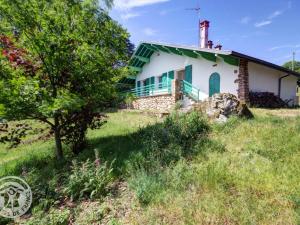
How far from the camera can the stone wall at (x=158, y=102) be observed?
15.1 meters

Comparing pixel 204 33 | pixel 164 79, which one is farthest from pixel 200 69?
pixel 204 33

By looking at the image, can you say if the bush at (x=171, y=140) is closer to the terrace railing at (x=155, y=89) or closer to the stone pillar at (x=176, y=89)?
the stone pillar at (x=176, y=89)

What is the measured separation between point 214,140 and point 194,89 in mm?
10146

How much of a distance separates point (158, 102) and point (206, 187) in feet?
40.0

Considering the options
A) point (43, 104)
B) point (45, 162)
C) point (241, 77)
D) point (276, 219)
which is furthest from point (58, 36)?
point (241, 77)

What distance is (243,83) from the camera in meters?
13.4

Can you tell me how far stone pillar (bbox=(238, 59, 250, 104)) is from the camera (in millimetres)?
13375

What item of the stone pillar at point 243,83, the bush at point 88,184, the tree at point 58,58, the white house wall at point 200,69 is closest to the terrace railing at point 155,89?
the white house wall at point 200,69

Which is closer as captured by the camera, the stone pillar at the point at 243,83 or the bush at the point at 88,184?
the bush at the point at 88,184

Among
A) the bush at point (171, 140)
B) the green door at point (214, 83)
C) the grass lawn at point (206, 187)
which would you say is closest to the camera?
the grass lawn at point (206, 187)

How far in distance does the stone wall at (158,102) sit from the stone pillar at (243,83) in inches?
143

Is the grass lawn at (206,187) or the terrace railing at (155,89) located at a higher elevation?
the terrace railing at (155,89)

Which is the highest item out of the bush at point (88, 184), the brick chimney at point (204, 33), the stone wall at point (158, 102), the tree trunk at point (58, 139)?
the brick chimney at point (204, 33)

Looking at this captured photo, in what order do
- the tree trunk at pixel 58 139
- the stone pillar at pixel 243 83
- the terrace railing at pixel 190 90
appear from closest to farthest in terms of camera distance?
1. the tree trunk at pixel 58 139
2. the stone pillar at pixel 243 83
3. the terrace railing at pixel 190 90
